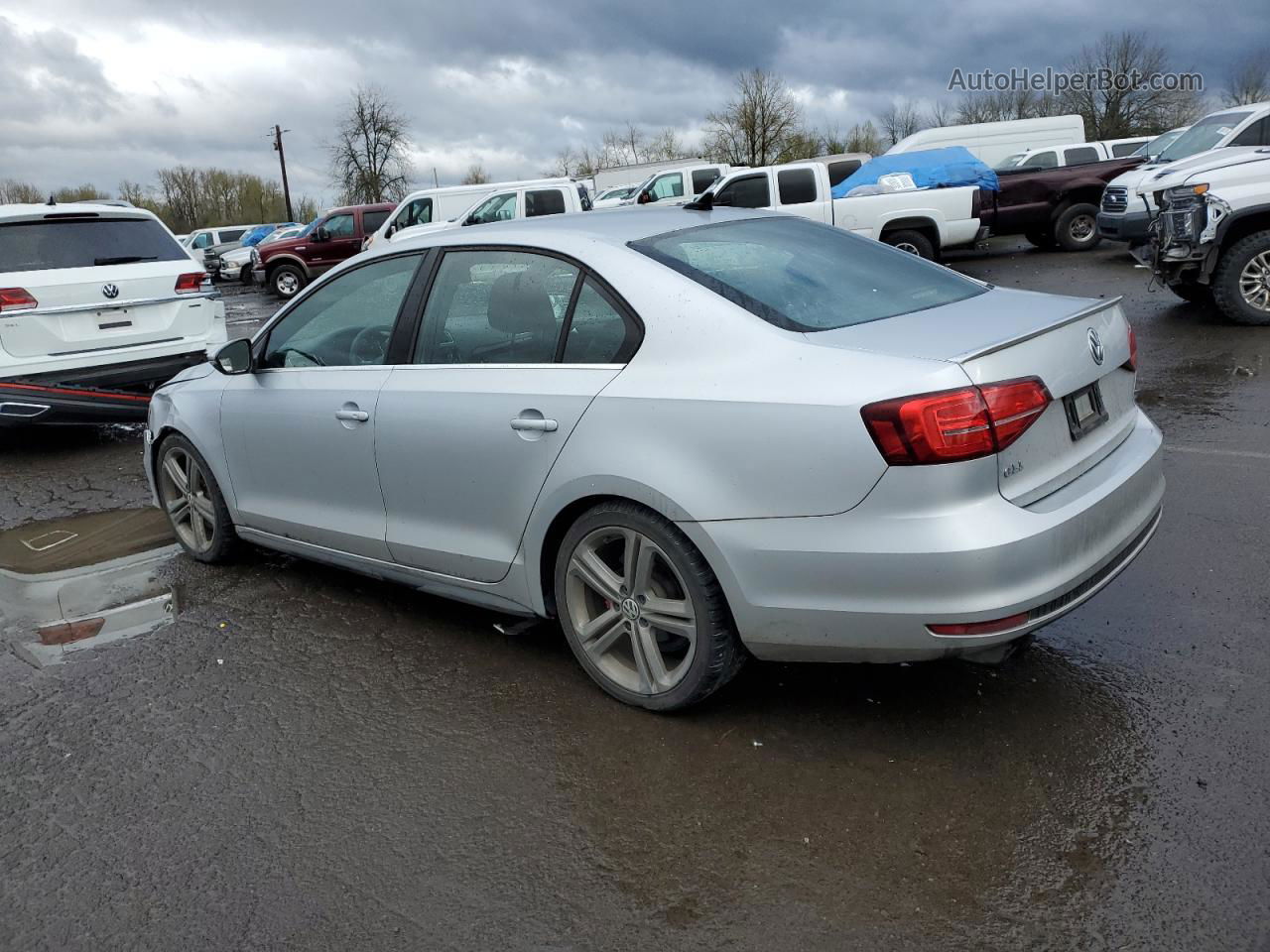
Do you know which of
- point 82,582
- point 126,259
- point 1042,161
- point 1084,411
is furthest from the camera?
point 1042,161

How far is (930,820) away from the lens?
288 cm

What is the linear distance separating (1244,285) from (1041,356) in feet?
27.2

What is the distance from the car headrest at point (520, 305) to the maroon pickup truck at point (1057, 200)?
17004 mm

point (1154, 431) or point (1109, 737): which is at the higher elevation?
point (1154, 431)

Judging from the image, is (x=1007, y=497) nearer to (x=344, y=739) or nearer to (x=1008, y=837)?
(x=1008, y=837)

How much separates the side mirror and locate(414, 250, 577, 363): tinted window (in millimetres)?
1149

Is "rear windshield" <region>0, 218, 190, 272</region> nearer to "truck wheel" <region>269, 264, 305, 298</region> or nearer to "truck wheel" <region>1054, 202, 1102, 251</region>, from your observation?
"truck wheel" <region>1054, 202, 1102, 251</region>

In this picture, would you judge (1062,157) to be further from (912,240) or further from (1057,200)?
(912,240)

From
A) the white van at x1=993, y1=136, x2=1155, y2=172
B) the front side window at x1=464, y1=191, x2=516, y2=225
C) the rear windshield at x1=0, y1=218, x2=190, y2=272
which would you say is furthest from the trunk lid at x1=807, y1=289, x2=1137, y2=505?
the white van at x1=993, y1=136, x2=1155, y2=172

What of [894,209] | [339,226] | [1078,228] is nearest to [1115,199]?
[894,209]

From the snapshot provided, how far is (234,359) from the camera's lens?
15.6 ft

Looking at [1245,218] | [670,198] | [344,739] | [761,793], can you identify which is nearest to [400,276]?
[344,739]

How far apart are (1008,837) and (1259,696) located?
117cm

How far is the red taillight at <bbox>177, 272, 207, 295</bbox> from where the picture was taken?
846cm
